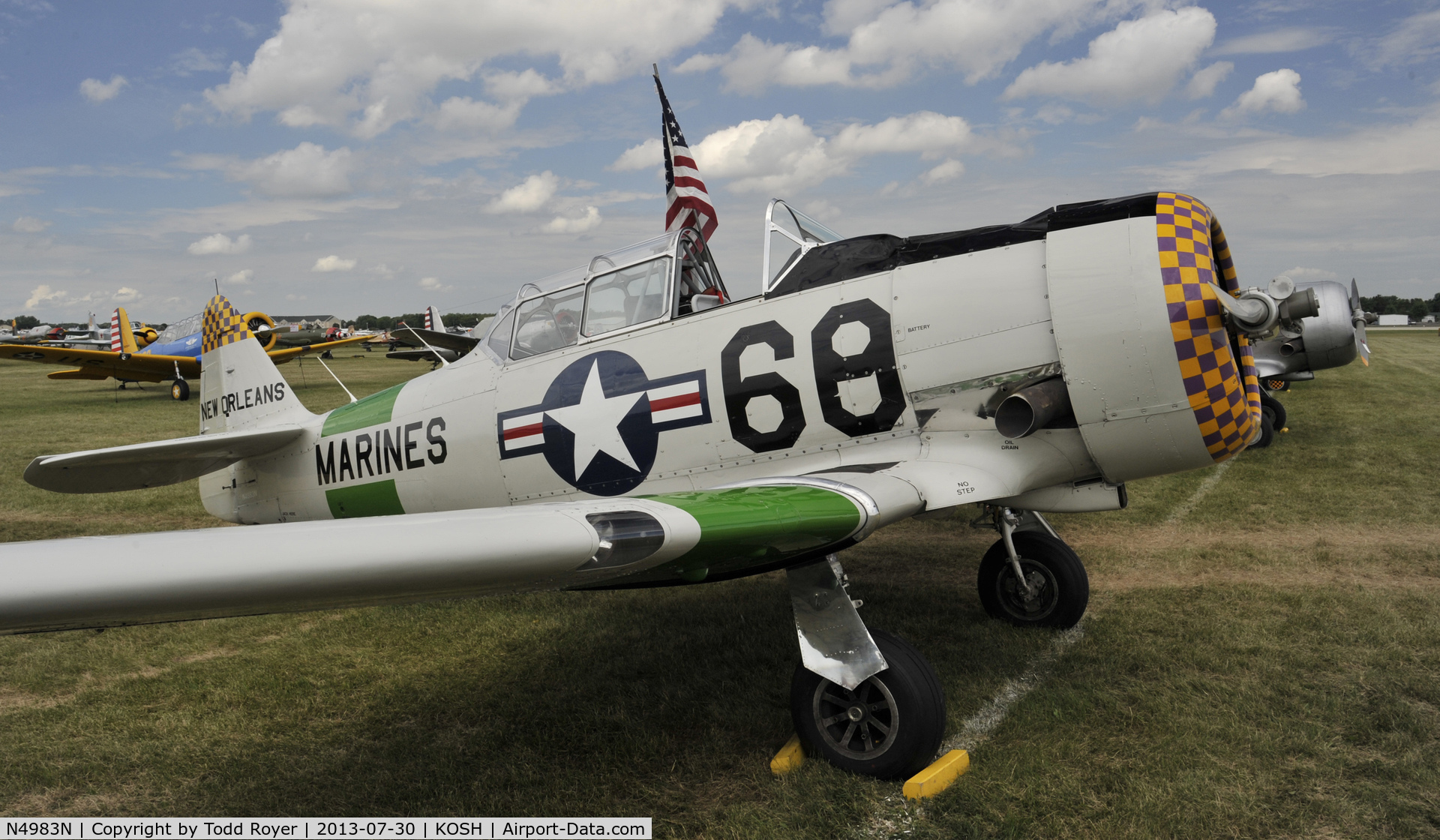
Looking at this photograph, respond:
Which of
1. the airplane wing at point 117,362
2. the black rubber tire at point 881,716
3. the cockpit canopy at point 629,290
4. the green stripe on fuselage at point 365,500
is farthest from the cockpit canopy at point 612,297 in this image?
the airplane wing at point 117,362

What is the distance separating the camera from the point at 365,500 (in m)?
5.46

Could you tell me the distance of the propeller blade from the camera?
10.7 m

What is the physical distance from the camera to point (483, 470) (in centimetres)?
487

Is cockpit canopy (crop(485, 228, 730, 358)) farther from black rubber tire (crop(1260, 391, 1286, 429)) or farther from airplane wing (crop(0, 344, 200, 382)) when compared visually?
airplane wing (crop(0, 344, 200, 382))

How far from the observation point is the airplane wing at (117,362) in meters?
23.6

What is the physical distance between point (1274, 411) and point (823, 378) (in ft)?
33.4

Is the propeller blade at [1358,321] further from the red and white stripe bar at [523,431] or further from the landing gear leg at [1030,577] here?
the red and white stripe bar at [523,431]

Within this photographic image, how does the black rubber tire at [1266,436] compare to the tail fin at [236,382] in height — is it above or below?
below

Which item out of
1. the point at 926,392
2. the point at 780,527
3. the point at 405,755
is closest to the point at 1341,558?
the point at 926,392

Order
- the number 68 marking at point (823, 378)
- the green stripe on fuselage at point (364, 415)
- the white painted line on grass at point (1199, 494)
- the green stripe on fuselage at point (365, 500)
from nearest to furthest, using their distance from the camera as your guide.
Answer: the number 68 marking at point (823, 378) → the green stripe on fuselage at point (365, 500) → the green stripe on fuselage at point (364, 415) → the white painted line on grass at point (1199, 494)

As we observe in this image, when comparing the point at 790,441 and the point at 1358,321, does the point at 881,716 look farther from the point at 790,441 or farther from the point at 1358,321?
the point at 1358,321

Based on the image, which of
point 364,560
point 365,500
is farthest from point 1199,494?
point 364,560

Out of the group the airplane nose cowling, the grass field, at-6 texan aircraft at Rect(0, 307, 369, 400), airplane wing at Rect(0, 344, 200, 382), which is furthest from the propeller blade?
airplane wing at Rect(0, 344, 200, 382)

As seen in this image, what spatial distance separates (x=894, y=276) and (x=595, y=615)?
9.98ft
